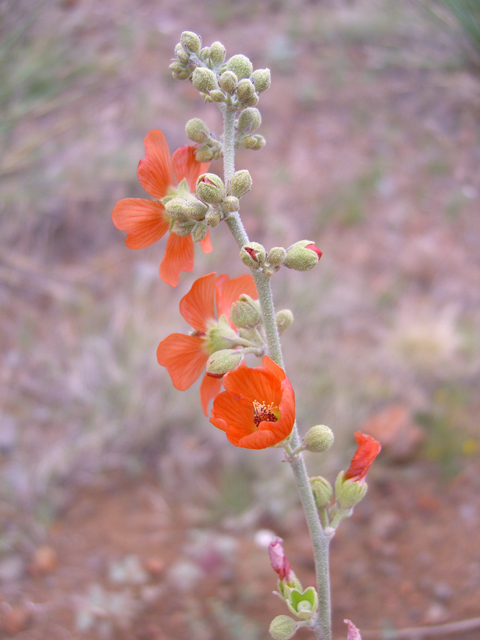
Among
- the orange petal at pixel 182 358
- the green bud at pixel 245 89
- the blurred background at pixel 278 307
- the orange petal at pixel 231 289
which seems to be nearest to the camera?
the green bud at pixel 245 89

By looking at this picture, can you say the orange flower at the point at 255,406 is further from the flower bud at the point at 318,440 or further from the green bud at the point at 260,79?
the green bud at the point at 260,79

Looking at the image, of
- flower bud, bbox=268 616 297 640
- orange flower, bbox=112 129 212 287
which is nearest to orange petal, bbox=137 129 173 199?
orange flower, bbox=112 129 212 287

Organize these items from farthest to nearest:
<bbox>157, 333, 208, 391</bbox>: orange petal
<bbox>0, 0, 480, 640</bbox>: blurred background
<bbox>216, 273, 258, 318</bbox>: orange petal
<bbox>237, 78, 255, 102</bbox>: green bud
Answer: <bbox>0, 0, 480, 640</bbox>: blurred background
<bbox>216, 273, 258, 318</bbox>: orange petal
<bbox>157, 333, 208, 391</bbox>: orange petal
<bbox>237, 78, 255, 102</bbox>: green bud

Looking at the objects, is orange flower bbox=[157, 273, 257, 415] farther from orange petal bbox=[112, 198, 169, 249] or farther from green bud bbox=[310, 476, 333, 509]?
green bud bbox=[310, 476, 333, 509]

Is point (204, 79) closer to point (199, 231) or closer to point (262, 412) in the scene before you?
point (199, 231)

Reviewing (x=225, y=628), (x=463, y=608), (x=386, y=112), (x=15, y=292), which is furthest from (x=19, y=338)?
(x=386, y=112)

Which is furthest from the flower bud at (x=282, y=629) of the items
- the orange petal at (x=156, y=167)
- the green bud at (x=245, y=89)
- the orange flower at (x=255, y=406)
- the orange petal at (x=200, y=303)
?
the green bud at (x=245, y=89)

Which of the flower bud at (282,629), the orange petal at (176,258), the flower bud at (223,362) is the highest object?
the orange petal at (176,258)

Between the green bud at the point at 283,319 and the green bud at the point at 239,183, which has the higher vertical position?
the green bud at the point at 239,183
